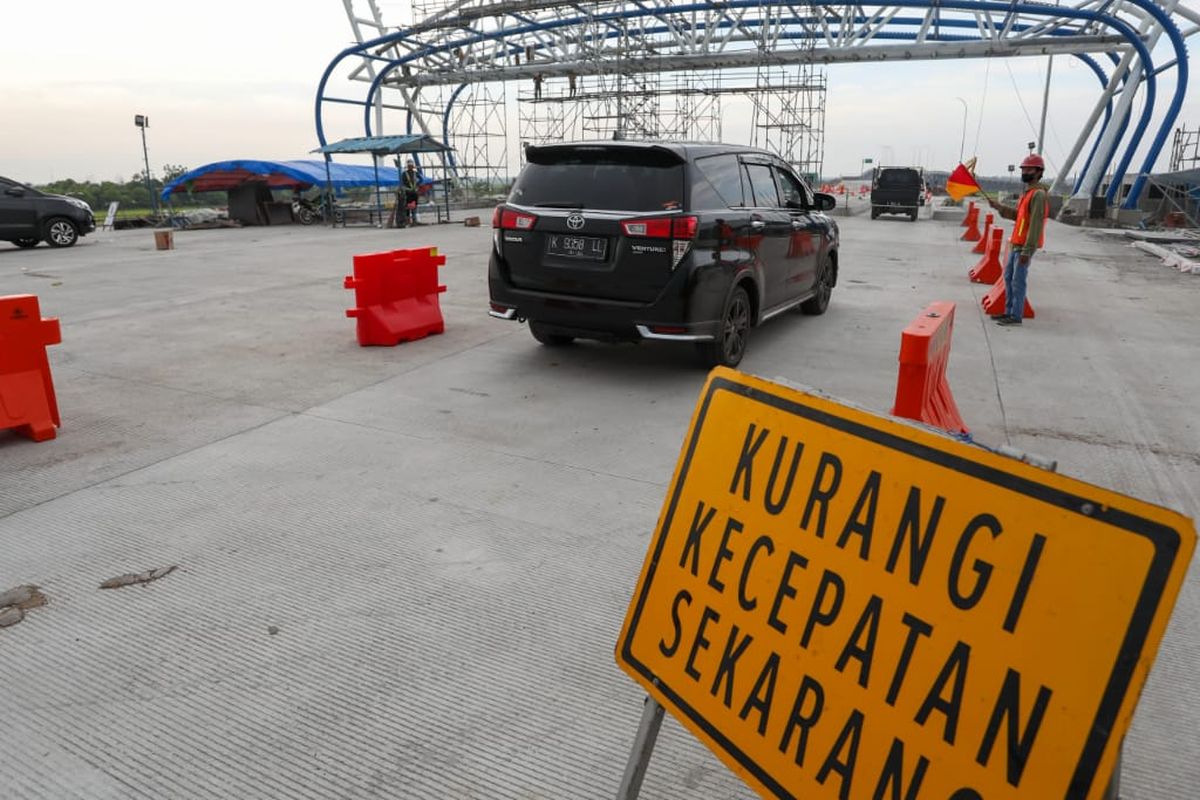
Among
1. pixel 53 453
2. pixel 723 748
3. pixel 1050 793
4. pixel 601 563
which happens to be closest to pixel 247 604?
pixel 601 563

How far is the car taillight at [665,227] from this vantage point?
5.71 meters

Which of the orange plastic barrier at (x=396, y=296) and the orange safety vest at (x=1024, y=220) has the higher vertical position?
the orange safety vest at (x=1024, y=220)

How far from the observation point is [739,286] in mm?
6535

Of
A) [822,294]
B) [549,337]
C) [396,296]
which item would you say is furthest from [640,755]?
[822,294]

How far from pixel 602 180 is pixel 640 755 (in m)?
4.90

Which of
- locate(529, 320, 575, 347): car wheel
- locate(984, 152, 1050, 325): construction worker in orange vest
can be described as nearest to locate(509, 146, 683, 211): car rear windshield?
locate(529, 320, 575, 347): car wheel

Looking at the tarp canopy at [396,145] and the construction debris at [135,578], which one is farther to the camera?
the tarp canopy at [396,145]

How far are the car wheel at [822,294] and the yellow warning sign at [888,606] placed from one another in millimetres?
7353

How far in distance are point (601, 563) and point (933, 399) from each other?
2288 millimetres

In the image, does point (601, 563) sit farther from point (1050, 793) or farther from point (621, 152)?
point (621, 152)

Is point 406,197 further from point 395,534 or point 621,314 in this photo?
point 395,534

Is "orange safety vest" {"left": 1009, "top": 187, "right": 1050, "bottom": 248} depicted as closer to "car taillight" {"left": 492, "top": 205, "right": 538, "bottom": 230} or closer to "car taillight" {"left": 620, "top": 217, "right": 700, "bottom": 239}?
"car taillight" {"left": 620, "top": 217, "right": 700, "bottom": 239}

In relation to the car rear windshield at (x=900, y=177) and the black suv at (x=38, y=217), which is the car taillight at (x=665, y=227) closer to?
the black suv at (x=38, y=217)

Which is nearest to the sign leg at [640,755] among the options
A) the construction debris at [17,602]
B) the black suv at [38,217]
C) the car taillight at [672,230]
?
the construction debris at [17,602]
